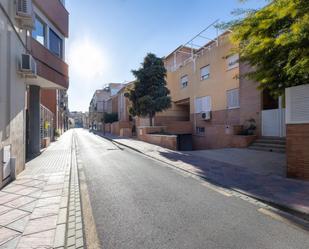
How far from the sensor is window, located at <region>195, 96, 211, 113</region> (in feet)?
76.6

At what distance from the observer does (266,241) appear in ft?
11.9

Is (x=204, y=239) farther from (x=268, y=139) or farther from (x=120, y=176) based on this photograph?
(x=268, y=139)

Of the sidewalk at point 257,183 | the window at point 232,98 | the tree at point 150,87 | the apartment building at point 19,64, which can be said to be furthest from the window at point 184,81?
the sidewalk at point 257,183

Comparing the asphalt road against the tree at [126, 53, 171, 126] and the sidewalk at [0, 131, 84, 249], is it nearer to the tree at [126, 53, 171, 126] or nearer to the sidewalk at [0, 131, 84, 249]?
the sidewalk at [0, 131, 84, 249]

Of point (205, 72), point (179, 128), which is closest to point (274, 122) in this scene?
point (205, 72)

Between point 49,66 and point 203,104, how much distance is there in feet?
50.8

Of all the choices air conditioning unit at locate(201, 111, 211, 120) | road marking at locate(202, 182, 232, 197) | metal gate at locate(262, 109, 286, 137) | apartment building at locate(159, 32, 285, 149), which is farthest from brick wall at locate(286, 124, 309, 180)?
air conditioning unit at locate(201, 111, 211, 120)

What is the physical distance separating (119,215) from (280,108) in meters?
13.0

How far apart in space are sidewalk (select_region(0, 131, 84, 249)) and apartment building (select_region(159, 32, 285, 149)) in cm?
899

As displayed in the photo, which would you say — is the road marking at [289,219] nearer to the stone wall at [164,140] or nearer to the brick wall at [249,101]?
the stone wall at [164,140]

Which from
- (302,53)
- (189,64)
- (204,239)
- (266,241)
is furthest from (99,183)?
(189,64)

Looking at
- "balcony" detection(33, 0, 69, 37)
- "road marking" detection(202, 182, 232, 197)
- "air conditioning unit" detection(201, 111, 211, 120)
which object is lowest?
"road marking" detection(202, 182, 232, 197)

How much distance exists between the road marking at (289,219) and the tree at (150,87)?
18.3m

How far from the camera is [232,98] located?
789 inches
